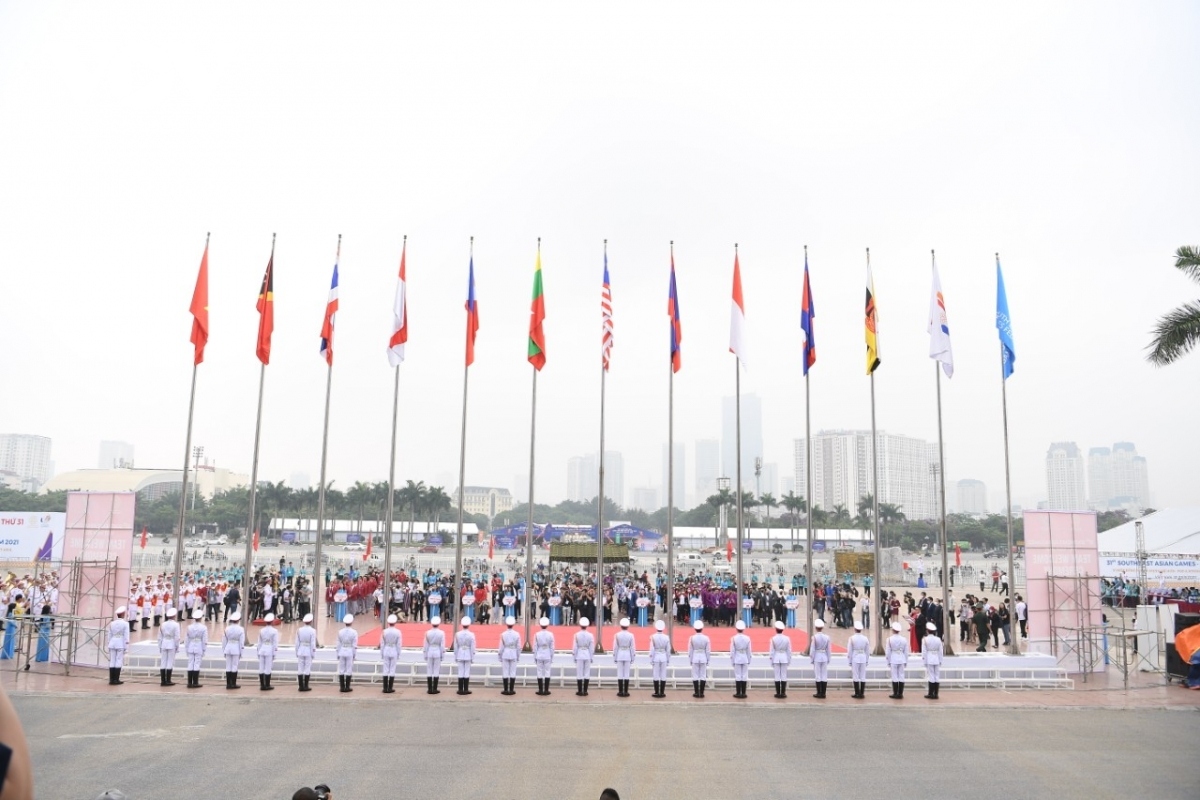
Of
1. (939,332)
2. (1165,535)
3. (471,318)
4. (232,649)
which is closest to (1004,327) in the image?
(939,332)

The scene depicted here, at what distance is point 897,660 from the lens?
1595 cm

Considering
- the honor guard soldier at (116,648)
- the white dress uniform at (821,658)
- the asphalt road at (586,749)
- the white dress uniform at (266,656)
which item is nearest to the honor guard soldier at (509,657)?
the asphalt road at (586,749)

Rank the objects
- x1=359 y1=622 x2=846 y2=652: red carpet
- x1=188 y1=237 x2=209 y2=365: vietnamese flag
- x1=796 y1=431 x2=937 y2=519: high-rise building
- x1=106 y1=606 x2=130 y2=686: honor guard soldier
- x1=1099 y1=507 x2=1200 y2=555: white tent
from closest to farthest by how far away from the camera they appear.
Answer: x1=106 y1=606 x2=130 y2=686: honor guard soldier < x1=188 y1=237 x2=209 y2=365: vietnamese flag < x1=359 y1=622 x2=846 y2=652: red carpet < x1=1099 y1=507 x2=1200 y2=555: white tent < x1=796 y1=431 x2=937 y2=519: high-rise building

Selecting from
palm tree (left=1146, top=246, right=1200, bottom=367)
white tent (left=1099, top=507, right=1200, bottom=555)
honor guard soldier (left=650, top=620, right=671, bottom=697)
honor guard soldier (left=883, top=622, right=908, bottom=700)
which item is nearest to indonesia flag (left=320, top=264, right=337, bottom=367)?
honor guard soldier (left=650, top=620, right=671, bottom=697)

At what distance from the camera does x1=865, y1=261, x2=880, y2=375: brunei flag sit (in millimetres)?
18516

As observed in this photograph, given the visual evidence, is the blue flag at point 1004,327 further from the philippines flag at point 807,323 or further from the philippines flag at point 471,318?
the philippines flag at point 471,318

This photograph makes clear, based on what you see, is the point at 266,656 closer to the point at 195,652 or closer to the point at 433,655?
the point at 195,652

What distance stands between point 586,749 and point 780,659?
18.1 ft

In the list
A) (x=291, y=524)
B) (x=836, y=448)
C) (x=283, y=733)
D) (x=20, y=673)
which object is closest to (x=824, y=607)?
(x=283, y=733)

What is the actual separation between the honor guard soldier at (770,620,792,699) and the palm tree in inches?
424

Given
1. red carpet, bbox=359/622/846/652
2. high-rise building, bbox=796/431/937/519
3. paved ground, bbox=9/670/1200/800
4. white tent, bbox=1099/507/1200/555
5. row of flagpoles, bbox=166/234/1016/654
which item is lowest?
paved ground, bbox=9/670/1200/800

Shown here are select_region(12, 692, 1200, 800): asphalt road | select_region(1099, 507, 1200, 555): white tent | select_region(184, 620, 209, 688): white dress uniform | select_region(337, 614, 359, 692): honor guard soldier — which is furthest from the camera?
select_region(1099, 507, 1200, 555): white tent

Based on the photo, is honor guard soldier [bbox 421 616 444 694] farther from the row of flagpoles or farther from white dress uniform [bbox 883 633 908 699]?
white dress uniform [bbox 883 633 908 699]

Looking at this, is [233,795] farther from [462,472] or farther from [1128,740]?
[1128,740]
